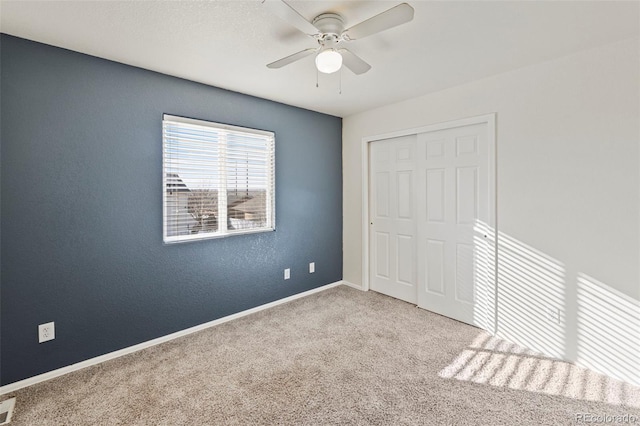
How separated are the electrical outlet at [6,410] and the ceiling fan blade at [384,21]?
3080 millimetres

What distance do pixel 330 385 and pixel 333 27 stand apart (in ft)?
7.72

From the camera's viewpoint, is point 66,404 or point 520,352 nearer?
point 66,404

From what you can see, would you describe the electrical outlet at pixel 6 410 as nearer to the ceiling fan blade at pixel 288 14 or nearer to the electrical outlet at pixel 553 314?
the ceiling fan blade at pixel 288 14

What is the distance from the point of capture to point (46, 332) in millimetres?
2197

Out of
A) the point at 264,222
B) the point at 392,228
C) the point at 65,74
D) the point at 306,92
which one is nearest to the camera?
the point at 65,74

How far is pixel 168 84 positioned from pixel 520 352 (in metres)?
3.87

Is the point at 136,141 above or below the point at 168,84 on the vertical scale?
below

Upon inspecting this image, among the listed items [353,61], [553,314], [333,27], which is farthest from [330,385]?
[333,27]

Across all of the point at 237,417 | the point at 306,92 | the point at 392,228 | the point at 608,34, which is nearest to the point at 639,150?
the point at 608,34

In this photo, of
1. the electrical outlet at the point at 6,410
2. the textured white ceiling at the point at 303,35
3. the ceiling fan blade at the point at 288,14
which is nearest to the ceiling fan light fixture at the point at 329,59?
the ceiling fan blade at the point at 288,14

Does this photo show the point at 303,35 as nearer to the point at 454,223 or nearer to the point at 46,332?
the point at 454,223

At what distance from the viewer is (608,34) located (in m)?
2.03

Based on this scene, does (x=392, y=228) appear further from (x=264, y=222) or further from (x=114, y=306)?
(x=114, y=306)

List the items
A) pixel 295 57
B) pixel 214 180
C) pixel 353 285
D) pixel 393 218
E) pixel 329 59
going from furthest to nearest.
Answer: pixel 353 285 → pixel 393 218 → pixel 214 180 → pixel 295 57 → pixel 329 59
